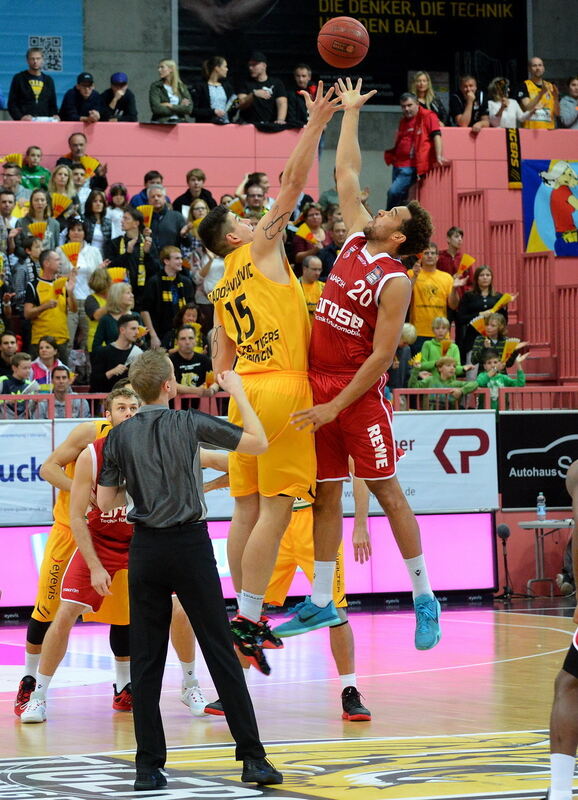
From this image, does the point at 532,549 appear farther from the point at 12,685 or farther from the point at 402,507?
the point at 402,507

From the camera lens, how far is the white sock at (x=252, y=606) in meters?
7.17

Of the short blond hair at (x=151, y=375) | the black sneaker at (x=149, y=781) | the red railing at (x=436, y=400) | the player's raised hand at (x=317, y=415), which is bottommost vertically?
the black sneaker at (x=149, y=781)

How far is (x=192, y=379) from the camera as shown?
14.4 metres

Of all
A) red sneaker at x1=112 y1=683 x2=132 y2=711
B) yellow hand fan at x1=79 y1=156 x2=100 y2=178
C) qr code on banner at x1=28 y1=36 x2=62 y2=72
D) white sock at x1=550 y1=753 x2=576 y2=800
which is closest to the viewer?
white sock at x1=550 y1=753 x2=576 y2=800

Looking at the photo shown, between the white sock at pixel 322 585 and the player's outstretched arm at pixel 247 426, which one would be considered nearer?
the player's outstretched arm at pixel 247 426

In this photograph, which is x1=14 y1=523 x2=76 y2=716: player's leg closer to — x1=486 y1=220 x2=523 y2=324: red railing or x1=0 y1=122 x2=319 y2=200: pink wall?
x1=0 y1=122 x2=319 y2=200: pink wall

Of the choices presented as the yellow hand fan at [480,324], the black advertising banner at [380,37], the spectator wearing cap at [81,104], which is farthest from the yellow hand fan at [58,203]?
the black advertising banner at [380,37]

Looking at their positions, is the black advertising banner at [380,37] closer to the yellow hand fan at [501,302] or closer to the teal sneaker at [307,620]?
the yellow hand fan at [501,302]

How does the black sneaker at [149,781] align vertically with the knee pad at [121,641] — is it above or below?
below

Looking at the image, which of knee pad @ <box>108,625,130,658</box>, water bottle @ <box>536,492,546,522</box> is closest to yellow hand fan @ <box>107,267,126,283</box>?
water bottle @ <box>536,492,546,522</box>

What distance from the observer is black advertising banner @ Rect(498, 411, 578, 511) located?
A: 15.6 metres

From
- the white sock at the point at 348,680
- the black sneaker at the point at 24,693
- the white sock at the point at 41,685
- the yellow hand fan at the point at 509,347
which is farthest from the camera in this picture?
the yellow hand fan at the point at 509,347

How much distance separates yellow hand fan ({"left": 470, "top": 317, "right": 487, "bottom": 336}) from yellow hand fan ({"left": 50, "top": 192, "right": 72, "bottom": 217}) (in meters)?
5.47

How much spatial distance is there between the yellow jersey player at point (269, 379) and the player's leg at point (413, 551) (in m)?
0.42
